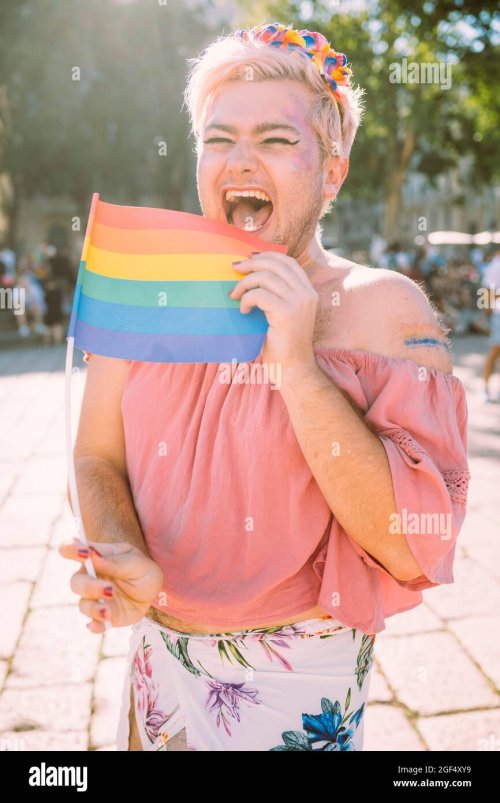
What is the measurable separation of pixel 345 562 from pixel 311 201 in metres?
0.68

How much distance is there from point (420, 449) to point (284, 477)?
9.9 inches

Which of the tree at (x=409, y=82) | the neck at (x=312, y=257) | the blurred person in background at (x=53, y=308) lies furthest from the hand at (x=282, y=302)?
the blurred person in background at (x=53, y=308)

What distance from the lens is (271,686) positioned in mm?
1342

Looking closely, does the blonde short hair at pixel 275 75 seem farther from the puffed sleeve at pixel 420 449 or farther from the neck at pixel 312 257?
the puffed sleeve at pixel 420 449

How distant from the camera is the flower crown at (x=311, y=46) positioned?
4.53 ft

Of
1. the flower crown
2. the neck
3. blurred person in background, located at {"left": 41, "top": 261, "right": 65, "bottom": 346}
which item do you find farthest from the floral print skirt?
blurred person in background, located at {"left": 41, "top": 261, "right": 65, "bottom": 346}

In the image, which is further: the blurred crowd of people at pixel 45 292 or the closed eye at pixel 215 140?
the blurred crowd of people at pixel 45 292

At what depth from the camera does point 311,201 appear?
1363 millimetres

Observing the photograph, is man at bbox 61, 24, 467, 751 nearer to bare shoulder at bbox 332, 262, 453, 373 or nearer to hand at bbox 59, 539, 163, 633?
bare shoulder at bbox 332, 262, 453, 373

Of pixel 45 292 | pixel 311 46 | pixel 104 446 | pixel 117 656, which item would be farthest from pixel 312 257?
pixel 45 292

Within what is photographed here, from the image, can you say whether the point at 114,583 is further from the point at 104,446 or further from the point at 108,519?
the point at 104,446
